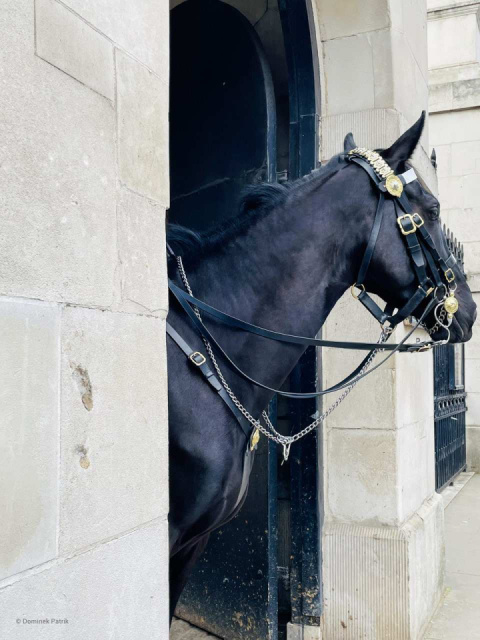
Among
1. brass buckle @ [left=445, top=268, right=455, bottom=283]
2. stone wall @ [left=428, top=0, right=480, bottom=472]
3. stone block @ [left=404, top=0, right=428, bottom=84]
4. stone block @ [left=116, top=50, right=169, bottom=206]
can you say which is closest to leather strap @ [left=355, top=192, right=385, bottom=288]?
brass buckle @ [left=445, top=268, right=455, bottom=283]

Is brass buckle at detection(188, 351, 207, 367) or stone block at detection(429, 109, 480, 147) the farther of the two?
stone block at detection(429, 109, 480, 147)

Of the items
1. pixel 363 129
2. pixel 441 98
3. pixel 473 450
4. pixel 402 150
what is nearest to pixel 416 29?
pixel 363 129

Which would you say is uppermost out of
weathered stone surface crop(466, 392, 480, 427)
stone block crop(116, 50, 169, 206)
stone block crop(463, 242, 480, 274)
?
stone block crop(463, 242, 480, 274)

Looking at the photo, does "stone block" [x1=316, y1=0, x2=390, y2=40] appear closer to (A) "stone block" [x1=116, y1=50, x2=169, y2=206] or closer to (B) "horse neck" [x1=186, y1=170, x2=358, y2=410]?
(B) "horse neck" [x1=186, y1=170, x2=358, y2=410]

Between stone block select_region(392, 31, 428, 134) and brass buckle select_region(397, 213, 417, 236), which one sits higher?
stone block select_region(392, 31, 428, 134)

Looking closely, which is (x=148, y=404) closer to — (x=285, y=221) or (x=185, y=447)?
(x=185, y=447)

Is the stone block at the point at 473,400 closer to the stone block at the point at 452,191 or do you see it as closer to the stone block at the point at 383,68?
the stone block at the point at 452,191

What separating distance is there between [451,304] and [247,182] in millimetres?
1710

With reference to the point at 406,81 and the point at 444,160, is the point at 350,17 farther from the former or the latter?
the point at 444,160

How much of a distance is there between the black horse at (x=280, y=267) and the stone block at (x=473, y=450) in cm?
751

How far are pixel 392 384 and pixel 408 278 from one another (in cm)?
143

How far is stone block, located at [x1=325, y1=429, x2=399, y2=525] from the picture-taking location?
13.1ft

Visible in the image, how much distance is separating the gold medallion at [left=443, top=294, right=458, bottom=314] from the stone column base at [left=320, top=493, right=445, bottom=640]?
1.71 metres

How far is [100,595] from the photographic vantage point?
1.61 metres
